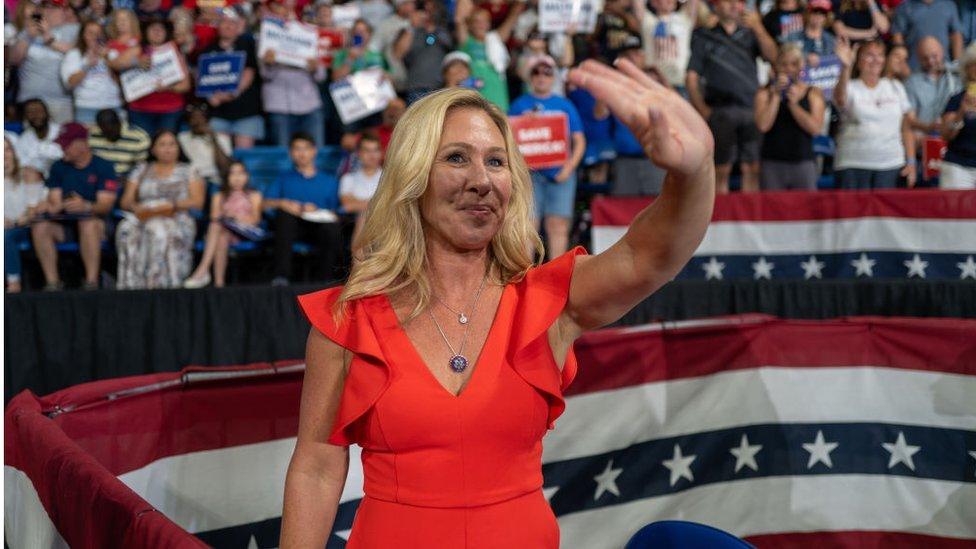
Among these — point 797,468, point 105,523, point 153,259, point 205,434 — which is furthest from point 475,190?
point 153,259

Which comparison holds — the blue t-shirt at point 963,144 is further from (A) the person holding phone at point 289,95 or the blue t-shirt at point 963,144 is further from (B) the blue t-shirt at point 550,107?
(A) the person holding phone at point 289,95

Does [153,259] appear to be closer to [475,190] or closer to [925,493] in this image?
[925,493]

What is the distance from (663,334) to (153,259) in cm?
504

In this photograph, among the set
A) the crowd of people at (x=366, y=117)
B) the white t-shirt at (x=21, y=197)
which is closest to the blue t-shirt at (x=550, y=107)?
the crowd of people at (x=366, y=117)

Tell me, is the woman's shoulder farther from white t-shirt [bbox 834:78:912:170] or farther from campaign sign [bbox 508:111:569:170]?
white t-shirt [bbox 834:78:912:170]

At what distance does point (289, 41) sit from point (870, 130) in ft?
A: 15.9

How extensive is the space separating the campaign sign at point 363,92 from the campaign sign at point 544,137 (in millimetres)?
1279

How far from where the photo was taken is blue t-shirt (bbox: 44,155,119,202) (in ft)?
28.7

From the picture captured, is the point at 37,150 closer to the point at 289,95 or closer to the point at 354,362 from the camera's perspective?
the point at 289,95

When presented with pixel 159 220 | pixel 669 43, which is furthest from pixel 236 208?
pixel 669 43

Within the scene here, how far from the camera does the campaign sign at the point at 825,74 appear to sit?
918cm

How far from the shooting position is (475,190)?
2166mm

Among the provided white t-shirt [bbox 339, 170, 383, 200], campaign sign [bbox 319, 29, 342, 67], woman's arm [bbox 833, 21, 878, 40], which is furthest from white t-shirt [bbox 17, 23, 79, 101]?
woman's arm [bbox 833, 21, 878, 40]

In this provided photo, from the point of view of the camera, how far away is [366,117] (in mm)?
10039
